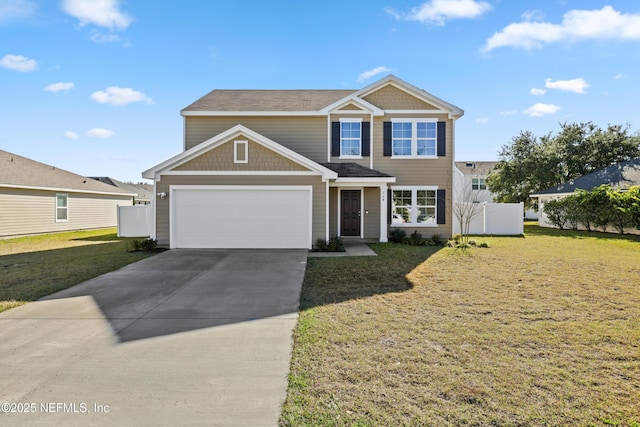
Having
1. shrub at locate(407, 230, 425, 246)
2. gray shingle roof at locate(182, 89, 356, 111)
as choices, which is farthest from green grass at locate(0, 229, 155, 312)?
shrub at locate(407, 230, 425, 246)

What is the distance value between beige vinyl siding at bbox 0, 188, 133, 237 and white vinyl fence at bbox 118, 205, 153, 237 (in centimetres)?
275

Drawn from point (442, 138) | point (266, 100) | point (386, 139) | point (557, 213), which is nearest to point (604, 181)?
point (557, 213)

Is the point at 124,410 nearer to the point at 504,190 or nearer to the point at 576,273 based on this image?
the point at 576,273

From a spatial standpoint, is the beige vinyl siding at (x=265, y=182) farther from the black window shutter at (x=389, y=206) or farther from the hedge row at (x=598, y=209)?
the hedge row at (x=598, y=209)

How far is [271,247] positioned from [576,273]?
30.0ft

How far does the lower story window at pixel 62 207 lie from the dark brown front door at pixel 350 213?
55.5 feet

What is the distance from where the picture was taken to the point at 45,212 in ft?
60.8

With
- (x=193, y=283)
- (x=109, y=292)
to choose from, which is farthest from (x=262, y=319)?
(x=109, y=292)

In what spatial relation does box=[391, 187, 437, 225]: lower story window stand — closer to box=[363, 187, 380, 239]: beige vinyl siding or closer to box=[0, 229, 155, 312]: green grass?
box=[363, 187, 380, 239]: beige vinyl siding

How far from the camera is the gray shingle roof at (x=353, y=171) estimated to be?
13438 mm

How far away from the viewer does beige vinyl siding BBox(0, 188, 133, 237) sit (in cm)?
1639

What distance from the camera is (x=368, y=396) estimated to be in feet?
10.1

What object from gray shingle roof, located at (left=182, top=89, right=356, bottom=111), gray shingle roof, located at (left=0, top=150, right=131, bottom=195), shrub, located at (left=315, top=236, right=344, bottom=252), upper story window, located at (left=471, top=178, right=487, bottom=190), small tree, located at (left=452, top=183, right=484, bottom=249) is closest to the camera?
shrub, located at (left=315, top=236, right=344, bottom=252)

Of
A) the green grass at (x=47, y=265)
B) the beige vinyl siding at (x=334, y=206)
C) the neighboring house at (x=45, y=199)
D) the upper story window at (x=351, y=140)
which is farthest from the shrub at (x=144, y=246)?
the neighboring house at (x=45, y=199)
